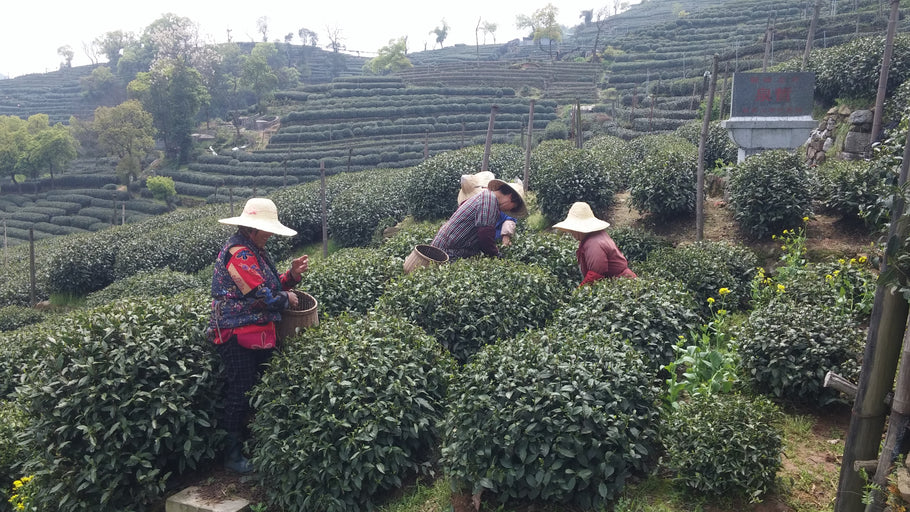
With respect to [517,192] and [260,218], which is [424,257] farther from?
[260,218]

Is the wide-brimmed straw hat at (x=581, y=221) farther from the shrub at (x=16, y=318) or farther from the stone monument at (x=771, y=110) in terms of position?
the shrub at (x=16, y=318)

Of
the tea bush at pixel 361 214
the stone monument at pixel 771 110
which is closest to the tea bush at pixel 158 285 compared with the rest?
the tea bush at pixel 361 214

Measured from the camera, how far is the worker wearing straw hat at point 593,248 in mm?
5891

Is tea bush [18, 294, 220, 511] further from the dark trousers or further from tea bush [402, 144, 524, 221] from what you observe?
tea bush [402, 144, 524, 221]

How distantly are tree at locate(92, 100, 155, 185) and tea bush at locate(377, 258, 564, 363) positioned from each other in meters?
42.4

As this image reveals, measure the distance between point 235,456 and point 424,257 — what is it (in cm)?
258

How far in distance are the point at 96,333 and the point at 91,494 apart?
109 cm

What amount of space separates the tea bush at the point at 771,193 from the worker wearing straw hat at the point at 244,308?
221 inches

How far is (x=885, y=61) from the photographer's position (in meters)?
6.87

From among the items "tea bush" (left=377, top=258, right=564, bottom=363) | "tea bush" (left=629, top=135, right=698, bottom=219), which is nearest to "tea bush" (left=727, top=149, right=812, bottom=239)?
"tea bush" (left=629, top=135, right=698, bottom=219)

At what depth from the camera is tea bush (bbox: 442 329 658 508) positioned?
3.46 meters

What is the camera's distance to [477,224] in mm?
6434

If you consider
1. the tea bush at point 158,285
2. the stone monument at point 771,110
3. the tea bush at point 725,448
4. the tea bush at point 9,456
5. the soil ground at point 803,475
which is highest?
the stone monument at point 771,110

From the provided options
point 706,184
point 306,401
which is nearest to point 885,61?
point 706,184
